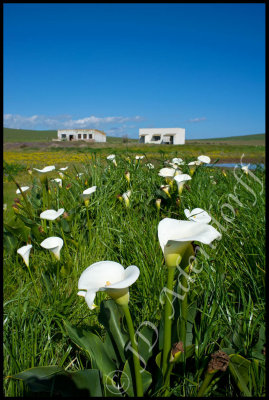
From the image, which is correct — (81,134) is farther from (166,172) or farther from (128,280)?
(128,280)

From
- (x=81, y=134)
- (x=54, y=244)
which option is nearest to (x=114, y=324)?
(x=54, y=244)

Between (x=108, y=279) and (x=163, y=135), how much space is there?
52151 millimetres

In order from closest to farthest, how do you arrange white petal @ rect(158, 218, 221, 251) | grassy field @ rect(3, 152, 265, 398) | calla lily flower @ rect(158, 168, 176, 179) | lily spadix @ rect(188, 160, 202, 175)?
white petal @ rect(158, 218, 221, 251) → grassy field @ rect(3, 152, 265, 398) → calla lily flower @ rect(158, 168, 176, 179) → lily spadix @ rect(188, 160, 202, 175)

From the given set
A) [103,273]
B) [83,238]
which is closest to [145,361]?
[103,273]

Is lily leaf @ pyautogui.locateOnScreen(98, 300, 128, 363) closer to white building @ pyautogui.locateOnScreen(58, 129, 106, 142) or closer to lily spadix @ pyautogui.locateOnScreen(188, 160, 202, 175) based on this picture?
lily spadix @ pyautogui.locateOnScreen(188, 160, 202, 175)

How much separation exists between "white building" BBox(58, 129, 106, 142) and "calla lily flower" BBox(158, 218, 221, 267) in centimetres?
5649

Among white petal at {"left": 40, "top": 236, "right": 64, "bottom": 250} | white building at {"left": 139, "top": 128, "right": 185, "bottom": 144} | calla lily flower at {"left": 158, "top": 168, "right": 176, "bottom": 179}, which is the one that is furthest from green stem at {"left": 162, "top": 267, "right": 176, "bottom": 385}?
white building at {"left": 139, "top": 128, "right": 185, "bottom": 144}

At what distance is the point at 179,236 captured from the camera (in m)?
0.92

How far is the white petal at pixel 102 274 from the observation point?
882 mm

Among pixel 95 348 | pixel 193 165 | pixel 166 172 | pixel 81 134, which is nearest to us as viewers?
pixel 95 348

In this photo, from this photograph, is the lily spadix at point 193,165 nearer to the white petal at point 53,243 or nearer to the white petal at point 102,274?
the white petal at point 53,243

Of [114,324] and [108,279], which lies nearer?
[108,279]

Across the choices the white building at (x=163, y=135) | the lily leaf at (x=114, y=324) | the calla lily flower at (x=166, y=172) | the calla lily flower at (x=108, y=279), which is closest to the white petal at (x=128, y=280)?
the calla lily flower at (x=108, y=279)

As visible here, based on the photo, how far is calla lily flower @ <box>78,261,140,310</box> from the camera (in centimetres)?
79
